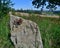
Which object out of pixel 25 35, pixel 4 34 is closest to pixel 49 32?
pixel 25 35

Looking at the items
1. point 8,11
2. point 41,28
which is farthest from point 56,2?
point 41,28

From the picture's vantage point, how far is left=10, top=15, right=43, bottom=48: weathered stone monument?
307 inches

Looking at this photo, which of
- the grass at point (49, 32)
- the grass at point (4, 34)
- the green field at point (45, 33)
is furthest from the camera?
the grass at point (49, 32)

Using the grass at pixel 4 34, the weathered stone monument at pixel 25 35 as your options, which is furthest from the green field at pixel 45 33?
the weathered stone monument at pixel 25 35

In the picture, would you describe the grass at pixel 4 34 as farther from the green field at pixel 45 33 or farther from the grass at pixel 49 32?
the grass at pixel 49 32

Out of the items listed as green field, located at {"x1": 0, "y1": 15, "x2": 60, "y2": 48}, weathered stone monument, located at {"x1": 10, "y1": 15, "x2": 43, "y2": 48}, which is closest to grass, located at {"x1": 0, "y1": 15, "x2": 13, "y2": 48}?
green field, located at {"x1": 0, "y1": 15, "x2": 60, "y2": 48}

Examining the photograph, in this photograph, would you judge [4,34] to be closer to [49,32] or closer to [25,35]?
[25,35]

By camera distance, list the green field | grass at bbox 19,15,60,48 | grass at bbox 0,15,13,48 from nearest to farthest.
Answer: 1. grass at bbox 0,15,13,48
2. the green field
3. grass at bbox 19,15,60,48

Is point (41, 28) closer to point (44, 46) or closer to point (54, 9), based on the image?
point (44, 46)

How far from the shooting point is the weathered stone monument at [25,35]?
7.81 meters

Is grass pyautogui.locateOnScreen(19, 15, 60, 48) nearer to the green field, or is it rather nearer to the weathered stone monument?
the green field

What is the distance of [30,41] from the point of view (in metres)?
7.86

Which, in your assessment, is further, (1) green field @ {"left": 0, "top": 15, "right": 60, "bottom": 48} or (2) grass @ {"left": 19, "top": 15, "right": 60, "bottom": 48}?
(2) grass @ {"left": 19, "top": 15, "right": 60, "bottom": 48}

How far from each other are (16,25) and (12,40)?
1.48 ft
